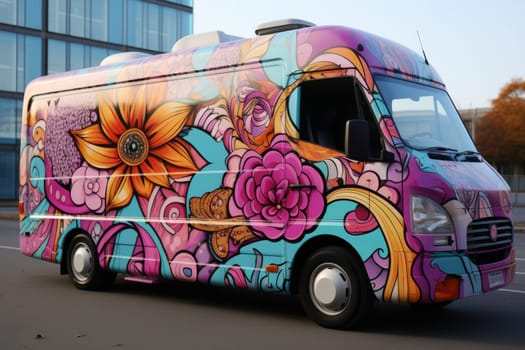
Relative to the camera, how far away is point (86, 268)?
10656mm

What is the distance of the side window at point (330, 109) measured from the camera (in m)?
7.84

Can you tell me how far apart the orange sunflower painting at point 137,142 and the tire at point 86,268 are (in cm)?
73

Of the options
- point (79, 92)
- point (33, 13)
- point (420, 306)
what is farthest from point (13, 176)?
point (420, 306)

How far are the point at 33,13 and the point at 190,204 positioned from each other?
4427 centimetres

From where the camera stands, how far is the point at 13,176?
165 feet

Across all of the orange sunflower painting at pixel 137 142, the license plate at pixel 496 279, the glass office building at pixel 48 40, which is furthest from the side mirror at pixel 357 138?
the glass office building at pixel 48 40

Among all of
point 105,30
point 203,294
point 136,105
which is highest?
point 105,30

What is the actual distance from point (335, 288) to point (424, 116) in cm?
204

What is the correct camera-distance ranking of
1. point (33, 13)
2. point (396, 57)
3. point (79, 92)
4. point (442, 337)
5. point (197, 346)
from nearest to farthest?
1. point (197, 346)
2. point (442, 337)
3. point (396, 57)
4. point (79, 92)
5. point (33, 13)

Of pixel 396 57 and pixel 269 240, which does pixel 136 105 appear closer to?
pixel 269 240

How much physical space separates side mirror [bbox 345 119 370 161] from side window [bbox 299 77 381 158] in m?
0.34

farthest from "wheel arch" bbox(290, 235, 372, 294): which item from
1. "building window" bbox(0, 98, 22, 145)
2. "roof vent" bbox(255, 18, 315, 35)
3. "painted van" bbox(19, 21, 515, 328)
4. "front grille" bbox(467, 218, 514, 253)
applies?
"building window" bbox(0, 98, 22, 145)

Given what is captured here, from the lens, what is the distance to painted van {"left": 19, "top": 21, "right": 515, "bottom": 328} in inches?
291

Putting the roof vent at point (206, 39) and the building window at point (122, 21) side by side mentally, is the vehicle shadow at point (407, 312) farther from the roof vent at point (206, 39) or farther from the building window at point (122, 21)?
the building window at point (122, 21)
